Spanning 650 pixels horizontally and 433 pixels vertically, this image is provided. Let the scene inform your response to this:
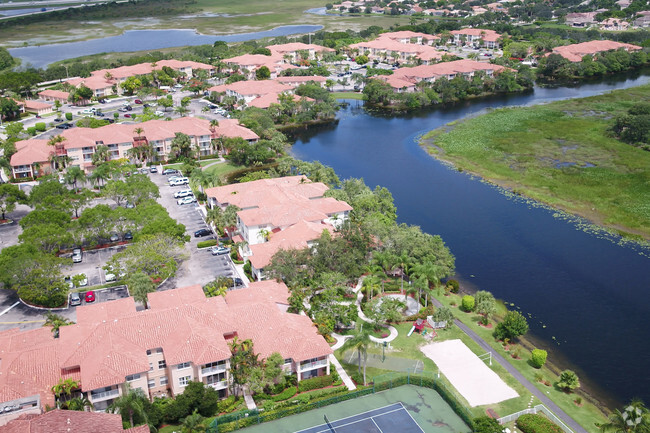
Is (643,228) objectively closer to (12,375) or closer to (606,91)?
(12,375)

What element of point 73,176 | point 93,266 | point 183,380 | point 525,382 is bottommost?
point 525,382

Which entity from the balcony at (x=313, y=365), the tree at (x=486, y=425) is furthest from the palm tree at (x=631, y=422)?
the balcony at (x=313, y=365)

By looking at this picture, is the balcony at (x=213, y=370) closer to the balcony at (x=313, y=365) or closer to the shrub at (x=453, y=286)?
the balcony at (x=313, y=365)

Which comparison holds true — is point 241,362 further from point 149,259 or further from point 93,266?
point 93,266

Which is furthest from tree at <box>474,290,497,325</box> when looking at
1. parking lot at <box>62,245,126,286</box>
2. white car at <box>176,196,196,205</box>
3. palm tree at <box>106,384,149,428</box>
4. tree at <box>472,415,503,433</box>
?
white car at <box>176,196,196,205</box>

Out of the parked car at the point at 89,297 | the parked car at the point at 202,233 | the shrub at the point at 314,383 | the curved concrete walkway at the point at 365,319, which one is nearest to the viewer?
the shrub at the point at 314,383

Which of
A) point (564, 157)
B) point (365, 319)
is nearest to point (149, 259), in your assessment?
point (365, 319)

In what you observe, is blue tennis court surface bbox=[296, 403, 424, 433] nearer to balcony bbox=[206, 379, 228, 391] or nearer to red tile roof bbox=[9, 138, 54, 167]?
balcony bbox=[206, 379, 228, 391]
